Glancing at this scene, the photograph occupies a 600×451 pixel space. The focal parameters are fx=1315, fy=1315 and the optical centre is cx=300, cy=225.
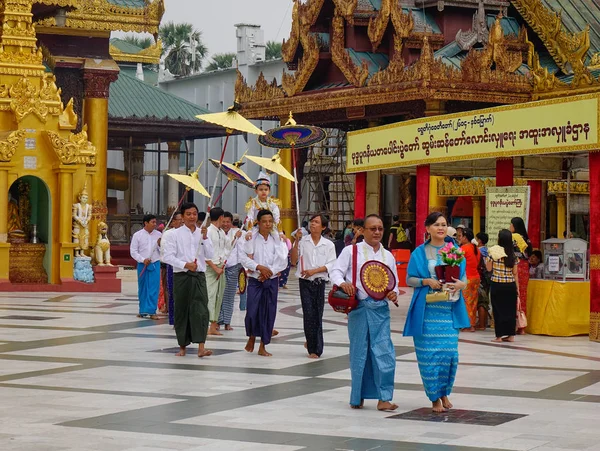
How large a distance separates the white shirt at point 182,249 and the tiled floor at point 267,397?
1007mm

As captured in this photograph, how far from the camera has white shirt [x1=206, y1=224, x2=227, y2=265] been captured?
16906 mm

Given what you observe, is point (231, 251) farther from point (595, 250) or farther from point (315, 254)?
point (595, 250)

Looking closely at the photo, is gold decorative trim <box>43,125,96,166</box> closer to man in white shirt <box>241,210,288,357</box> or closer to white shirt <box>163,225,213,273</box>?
white shirt <box>163,225,213,273</box>

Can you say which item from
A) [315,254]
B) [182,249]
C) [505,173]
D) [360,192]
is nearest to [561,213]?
[360,192]

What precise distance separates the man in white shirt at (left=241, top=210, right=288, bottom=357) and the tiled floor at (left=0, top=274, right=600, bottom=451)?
38 centimetres

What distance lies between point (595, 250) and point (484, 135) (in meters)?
2.62

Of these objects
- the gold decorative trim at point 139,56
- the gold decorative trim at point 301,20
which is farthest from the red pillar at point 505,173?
the gold decorative trim at point 139,56

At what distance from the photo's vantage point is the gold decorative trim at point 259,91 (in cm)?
3391

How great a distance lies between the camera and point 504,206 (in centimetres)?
1798

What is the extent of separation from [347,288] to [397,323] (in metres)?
8.63

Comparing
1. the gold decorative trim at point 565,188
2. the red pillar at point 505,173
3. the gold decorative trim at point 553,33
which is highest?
the gold decorative trim at point 553,33

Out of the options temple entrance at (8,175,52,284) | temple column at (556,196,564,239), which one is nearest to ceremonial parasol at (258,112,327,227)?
temple entrance at (8,175,52,284)

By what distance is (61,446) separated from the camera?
8.50m

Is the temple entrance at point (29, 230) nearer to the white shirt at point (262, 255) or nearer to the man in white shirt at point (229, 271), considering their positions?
the man in white shirt at point (229, 271)
